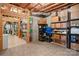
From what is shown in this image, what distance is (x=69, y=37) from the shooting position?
9.69 ft

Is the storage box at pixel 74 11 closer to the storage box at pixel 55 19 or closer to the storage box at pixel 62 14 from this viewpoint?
the storage box at pixel 62 14

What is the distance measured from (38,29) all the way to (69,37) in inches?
25.9

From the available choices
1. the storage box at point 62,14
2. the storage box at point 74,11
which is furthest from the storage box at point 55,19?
the storage box at point 74,11

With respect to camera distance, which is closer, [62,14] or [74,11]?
[62,14]

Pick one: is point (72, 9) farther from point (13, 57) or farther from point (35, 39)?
point (13, 57)

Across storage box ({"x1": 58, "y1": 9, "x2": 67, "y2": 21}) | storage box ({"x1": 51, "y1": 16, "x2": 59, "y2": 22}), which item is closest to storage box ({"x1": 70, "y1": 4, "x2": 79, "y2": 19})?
storage box ({"x1": 58, "y1": 9, "x2": 67, "y2": 21})

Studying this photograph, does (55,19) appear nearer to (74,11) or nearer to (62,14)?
(62,14)

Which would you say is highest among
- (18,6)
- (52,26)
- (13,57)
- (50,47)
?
(18,6)

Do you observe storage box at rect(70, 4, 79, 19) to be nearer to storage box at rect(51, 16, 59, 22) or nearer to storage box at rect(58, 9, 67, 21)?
storage box at rect(58, 9, 67, 21)

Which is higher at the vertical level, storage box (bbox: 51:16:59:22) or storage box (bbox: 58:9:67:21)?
storage box (bbox: 58:9:67:21)

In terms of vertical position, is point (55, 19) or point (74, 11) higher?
point (74, 11)

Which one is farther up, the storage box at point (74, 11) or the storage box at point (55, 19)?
the storage box at point (74, 11)

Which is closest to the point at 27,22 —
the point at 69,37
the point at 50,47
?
the point at 50,47

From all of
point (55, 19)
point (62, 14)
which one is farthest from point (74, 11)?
point (55, 19)
